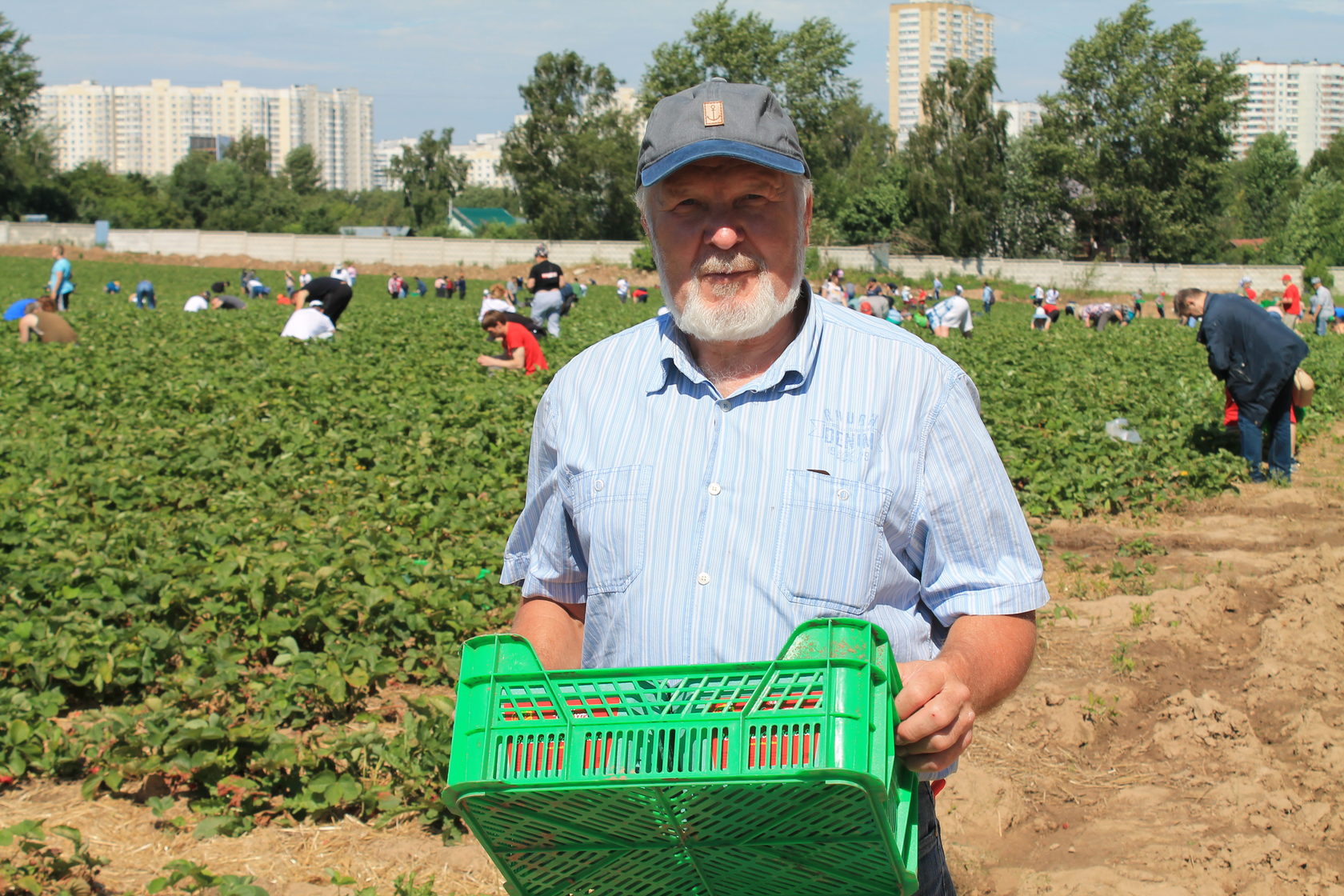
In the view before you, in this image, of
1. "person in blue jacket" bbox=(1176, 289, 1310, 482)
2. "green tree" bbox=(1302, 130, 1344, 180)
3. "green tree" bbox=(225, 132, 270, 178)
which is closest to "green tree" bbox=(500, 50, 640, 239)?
"green tree" bbox=(225, 132, 270, 178)

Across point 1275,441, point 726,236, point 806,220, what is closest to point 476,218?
point 1275,441

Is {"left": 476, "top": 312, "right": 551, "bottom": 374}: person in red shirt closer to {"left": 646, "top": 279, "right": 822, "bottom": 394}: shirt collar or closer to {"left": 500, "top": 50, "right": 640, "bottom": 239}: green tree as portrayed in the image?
{"left": 646, "top": 279, "right": 822, "bottom": 394}: shirt collar

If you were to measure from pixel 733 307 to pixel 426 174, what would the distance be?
9488cm

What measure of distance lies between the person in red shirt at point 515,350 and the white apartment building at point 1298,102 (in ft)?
626

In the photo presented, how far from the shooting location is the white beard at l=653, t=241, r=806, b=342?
2.09 m

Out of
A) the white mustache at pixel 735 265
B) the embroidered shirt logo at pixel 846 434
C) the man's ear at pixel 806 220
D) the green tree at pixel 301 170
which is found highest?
the green tree at pixel 301 170

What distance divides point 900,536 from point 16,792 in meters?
3.27

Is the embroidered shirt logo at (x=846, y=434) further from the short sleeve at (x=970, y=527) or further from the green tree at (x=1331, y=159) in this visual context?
the green tree at (x=1331, y=159)

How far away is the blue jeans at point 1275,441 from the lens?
30.6ft

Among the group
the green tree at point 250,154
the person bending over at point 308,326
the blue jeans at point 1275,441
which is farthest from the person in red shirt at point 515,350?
the green tree at point 250,154

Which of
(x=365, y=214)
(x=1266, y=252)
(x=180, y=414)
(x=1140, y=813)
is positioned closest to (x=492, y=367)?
(x=180, y=414)

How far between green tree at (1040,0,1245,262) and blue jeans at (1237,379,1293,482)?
182ft

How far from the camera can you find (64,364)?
1248cm

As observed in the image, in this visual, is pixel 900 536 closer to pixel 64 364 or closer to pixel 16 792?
pixel 16 792
